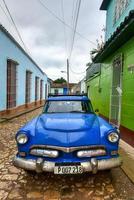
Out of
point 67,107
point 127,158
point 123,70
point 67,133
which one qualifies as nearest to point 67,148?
point 67,133

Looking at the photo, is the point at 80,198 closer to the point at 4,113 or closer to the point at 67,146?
the point at 67,146

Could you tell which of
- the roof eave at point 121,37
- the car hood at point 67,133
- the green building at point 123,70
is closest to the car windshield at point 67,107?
the car hood at point 67,133

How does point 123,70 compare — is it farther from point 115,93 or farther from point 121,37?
point 115,93

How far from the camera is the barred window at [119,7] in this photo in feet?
29.4

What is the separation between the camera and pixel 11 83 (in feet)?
50.6

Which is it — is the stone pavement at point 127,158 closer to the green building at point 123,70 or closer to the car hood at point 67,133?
the green building at point 123,70

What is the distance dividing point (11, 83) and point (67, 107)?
33.8ft

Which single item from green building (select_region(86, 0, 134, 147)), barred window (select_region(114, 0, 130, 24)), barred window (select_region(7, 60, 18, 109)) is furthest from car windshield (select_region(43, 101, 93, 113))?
barred window (select_region(7, 60, 18, 109))

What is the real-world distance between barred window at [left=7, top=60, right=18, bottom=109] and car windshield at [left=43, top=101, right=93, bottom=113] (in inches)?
361

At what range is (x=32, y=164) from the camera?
149 inches

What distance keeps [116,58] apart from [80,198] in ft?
19.9

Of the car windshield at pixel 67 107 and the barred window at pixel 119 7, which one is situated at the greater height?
the barred window at pixel 119 7

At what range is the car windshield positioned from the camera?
18.8 ft

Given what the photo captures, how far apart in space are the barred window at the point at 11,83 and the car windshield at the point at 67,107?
9159 mm
